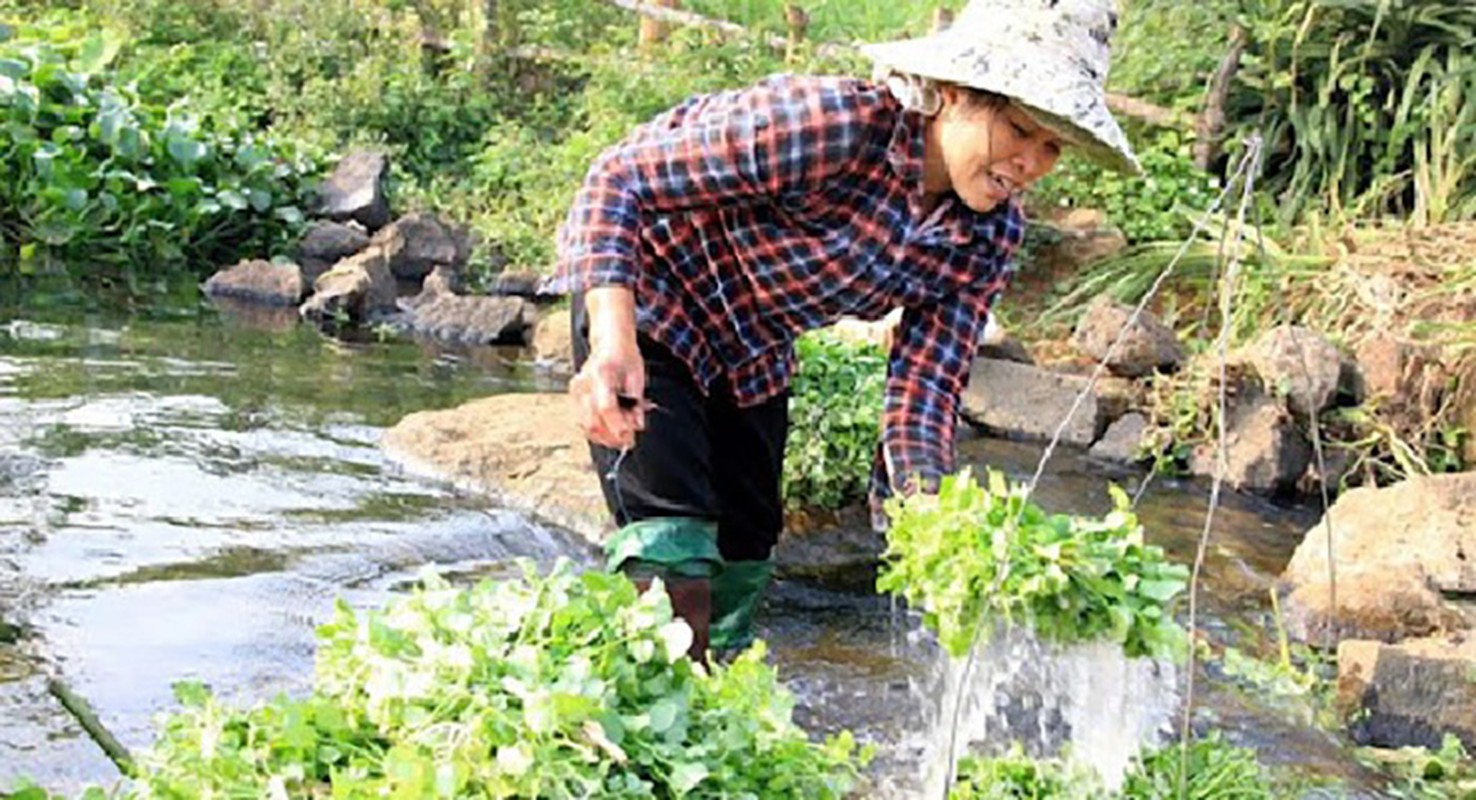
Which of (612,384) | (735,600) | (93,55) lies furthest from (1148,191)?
(612,384)

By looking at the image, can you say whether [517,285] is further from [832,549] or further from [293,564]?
[293,564]

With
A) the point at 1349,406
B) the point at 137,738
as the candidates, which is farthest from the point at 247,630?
the point at 1349,406

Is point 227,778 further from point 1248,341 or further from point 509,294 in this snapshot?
point 509,294

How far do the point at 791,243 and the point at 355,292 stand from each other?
670cm

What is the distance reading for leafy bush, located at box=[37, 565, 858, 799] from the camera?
6.11 feet

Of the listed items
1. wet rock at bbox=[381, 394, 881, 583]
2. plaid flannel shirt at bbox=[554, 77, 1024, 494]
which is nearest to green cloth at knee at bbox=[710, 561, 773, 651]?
plaid flannel shirt at bbox=[554, 77, 1024, 494]

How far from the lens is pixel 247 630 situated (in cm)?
463

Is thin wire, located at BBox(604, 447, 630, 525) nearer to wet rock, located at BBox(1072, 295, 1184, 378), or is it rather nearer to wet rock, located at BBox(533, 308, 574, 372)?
wet rock, located at BBox(1072, 295, 1184, 378)

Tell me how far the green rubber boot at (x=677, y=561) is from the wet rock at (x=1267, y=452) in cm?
442

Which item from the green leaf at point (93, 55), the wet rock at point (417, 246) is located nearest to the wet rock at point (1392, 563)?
the wet rock at point (417, 246)

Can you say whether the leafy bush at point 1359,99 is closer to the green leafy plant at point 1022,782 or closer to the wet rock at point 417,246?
the wet rock at point 417,246

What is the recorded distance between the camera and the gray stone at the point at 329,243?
36.4 feet

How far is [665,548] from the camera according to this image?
3193 mm

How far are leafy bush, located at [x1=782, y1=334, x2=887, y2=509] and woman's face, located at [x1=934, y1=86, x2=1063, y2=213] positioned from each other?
2577mm
